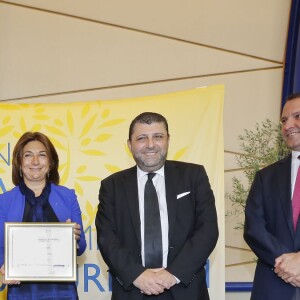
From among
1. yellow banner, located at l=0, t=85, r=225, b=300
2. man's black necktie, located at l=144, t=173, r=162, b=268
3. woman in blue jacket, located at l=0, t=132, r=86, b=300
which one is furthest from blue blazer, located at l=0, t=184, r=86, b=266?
yellow banner, located at l=0, t=85, r=225, b=300

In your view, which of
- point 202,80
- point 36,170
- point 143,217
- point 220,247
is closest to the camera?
point 143,217

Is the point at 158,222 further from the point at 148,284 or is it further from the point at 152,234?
the point at 148,284

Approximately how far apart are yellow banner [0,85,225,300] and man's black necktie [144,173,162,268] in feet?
3.75

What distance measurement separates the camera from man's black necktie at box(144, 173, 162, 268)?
3.10 meters

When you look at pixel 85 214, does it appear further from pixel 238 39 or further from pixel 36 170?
pixel 238 39

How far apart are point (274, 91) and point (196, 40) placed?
2.78 feet

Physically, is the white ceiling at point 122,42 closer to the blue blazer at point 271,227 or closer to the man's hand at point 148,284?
the blue blazer at point 271,227

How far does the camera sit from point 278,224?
3.12 m

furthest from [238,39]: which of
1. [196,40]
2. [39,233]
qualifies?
[39,233]

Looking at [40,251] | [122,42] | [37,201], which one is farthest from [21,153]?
[122,42]

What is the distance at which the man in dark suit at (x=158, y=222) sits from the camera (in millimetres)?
3004

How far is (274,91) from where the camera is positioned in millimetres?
5438

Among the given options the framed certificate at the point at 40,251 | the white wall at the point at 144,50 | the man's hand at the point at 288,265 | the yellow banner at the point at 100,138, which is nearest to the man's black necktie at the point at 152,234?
the framed certificate at the point at 40,251

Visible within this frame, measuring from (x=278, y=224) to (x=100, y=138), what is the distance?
177cm
